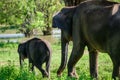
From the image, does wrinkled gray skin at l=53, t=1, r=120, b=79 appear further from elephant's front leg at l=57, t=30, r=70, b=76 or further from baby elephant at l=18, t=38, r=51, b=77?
baby elephant at l=18, t=38, r=51, b=77

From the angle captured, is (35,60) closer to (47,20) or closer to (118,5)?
(118,5)

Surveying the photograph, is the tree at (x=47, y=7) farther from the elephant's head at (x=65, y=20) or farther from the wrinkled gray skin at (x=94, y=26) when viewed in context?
Result: the wrinkled gray skin at (x=94, y=26)

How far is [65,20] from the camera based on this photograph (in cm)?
788

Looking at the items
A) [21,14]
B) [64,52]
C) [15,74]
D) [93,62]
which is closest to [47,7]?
[21,14]

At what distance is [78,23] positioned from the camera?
24.9ft

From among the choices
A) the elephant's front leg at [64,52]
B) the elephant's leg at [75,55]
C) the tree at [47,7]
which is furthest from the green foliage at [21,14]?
the elephant's leg at [75,55]

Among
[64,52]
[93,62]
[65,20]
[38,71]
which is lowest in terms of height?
[38,71]

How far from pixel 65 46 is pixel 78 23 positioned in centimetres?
88

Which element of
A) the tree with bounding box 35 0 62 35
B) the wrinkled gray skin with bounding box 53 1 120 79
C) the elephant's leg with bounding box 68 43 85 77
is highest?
the wrinkled gray skin with bounding box 53 1 120 79

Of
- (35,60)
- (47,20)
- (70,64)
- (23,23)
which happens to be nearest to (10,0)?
(23,23)

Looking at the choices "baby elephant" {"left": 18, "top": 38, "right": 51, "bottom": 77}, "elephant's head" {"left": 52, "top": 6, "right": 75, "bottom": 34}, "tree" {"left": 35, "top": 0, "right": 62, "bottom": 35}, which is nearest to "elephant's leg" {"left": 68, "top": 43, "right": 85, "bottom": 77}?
"elephant's head" {"left": 52, "top": 6, "right": 75, "bottom": 34}

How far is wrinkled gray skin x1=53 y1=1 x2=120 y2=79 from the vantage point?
668 cm

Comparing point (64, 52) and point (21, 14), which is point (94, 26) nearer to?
point (64, 52)

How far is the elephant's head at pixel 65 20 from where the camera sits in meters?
7.87
